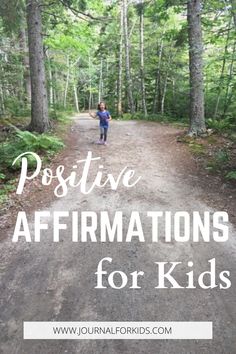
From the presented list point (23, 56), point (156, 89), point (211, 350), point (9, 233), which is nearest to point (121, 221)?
point (9, 233)

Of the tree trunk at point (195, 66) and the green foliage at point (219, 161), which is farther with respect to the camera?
the tree trunk at point (195, 66)

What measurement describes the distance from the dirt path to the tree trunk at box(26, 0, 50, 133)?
606 centimetres

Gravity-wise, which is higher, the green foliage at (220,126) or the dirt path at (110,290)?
the green foliage at (220,126)

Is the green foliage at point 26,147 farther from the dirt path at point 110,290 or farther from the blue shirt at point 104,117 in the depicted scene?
the dirt path at point 110,290

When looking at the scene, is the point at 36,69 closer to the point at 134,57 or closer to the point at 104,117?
the point at 104,117


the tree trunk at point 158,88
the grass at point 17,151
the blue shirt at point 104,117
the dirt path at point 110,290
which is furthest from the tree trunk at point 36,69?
the tree trunk at point 158,88

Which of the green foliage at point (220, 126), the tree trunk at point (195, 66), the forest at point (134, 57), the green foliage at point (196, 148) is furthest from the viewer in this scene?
the green foliage at point (220, 126)

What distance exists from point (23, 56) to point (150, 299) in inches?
729

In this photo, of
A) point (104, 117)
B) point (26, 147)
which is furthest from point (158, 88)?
point (26, 147)

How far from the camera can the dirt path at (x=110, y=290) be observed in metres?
3.96

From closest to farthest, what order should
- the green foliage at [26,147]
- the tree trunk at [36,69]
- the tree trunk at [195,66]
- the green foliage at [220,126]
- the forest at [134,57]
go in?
1. the green foliage at [26,147]
2. the tree trunk at [36,69]
3. the forest at [134,57]
4. the tree trunk at [195,66]
5. the green foliage at [220,126]

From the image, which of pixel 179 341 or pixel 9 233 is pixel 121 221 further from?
pixel 179 341

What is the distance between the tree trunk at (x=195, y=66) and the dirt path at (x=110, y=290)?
587cm

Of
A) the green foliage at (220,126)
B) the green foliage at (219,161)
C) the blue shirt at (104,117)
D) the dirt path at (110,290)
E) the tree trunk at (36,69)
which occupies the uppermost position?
the tree trunk at (36,69)
